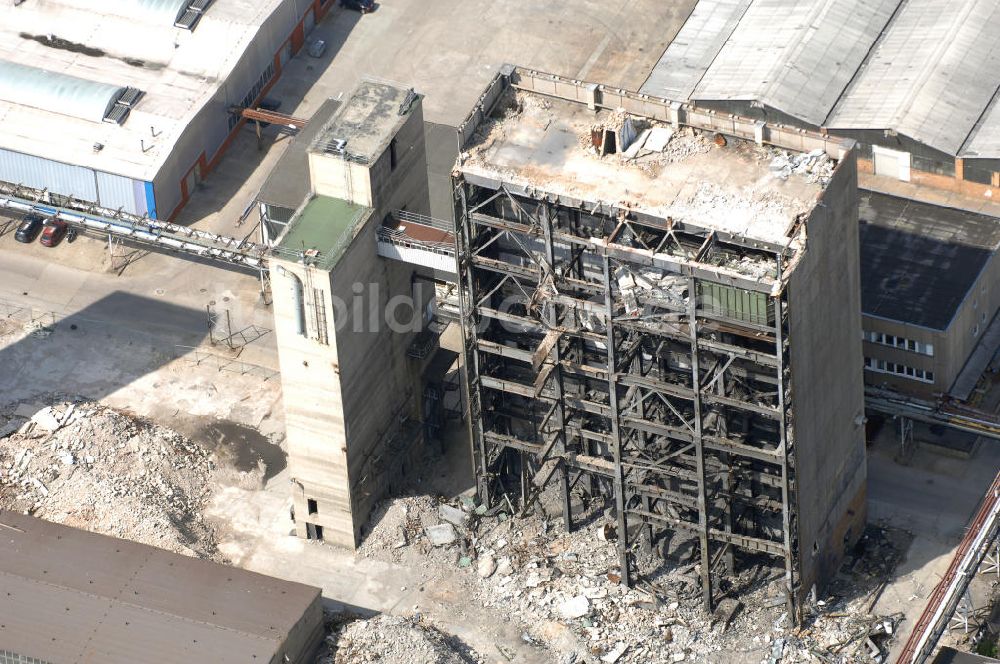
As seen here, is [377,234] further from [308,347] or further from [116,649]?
[116,649]

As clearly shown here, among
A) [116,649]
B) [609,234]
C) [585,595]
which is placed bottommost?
[116,649]

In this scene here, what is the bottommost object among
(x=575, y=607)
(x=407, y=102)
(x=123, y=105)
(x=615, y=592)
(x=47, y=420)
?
(x=47, y=420)

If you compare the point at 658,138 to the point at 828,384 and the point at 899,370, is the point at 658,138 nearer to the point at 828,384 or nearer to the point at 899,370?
the point at 828,384

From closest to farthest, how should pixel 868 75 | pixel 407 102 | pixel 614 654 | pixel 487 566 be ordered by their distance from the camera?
1. pixel 614 654
2. pixel 407 102
3. pixel 487 566
4. pixel 868 75

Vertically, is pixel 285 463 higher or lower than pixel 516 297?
lower

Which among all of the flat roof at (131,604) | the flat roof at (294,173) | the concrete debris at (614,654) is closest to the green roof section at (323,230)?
the flat roof at (294,173)

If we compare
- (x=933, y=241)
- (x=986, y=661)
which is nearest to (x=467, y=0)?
(x=933, y=241)

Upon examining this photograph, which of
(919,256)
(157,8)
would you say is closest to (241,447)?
(157,8)

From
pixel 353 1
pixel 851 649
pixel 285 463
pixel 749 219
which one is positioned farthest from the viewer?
pixel 353 1
